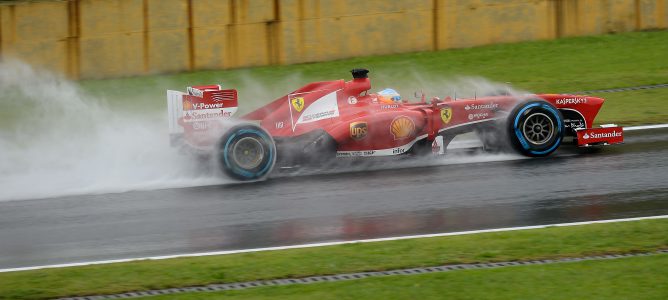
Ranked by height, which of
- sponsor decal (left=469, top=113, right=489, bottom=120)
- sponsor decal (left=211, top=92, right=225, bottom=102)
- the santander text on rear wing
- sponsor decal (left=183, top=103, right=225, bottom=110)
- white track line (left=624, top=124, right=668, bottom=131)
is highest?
sponsor decal (left=211, top=92, right=225, bottom=102)

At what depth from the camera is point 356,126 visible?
1206 centimetres

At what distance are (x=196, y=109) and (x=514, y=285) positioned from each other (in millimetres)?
6003

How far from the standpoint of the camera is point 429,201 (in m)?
10.3

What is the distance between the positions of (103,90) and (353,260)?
11.9 meters

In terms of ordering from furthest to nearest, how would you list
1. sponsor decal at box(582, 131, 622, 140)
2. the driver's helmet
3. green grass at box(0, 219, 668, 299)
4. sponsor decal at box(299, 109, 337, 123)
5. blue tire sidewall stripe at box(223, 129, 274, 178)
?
1. the driver's helmet
2. sponsor decal at box(299, 109, 337, 123)
3. sponsor decal at box(582, 131, 622, 140)
4. blue tire sidewall stripe at box(223, 129, 274, 178)
5. green grass at box(0, 219, 668, 299)

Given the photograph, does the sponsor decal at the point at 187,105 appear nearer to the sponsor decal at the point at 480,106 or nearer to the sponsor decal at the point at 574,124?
the sponsor decal at the point at 480,106

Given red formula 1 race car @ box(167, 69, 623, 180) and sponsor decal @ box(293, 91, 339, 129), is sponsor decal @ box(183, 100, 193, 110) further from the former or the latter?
sponsor decal @ box(293, 91, 339, 129)

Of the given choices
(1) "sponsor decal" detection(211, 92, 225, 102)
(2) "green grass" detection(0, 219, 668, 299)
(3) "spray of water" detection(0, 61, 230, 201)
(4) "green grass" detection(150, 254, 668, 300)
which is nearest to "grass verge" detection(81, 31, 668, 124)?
(3) "spray of water" detection(0, 61, 230, 201)

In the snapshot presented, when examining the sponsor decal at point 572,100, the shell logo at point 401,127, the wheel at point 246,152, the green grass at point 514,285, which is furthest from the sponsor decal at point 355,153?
the green grass at point 514,285

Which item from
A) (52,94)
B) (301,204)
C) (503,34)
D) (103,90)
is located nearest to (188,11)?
(103,90)

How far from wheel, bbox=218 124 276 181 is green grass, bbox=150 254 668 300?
14.7 ft

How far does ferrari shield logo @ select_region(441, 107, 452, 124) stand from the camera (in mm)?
12219

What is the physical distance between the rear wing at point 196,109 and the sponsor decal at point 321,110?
923 millimetres

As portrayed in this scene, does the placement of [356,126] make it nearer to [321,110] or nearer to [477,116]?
[321,110]
